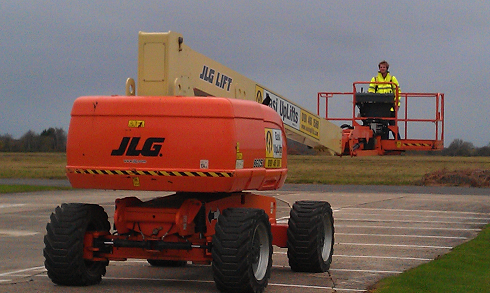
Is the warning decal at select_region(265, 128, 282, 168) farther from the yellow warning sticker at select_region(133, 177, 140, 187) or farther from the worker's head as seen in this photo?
the worker's head

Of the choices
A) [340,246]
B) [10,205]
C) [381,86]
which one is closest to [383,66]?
[381,86]

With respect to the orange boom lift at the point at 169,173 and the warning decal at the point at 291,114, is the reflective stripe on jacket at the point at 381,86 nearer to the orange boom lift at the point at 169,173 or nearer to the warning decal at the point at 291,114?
→ the warning decal at the point at 291,114

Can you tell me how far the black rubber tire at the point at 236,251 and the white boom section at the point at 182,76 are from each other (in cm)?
198

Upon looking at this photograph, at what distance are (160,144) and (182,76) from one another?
1.18m

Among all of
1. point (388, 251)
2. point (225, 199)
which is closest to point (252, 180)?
point (225, 199)

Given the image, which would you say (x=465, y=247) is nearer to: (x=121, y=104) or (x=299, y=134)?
(x=299, y=134)

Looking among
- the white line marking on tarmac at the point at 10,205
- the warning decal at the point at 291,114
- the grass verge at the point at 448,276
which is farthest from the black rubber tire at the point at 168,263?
the white line marking on tarmac at the point at 10,205

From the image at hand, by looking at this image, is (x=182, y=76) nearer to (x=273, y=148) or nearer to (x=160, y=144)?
(x=160, y=144)

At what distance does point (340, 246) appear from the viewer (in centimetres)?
1692

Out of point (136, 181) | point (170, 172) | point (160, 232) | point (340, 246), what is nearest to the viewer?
point (170, 172)

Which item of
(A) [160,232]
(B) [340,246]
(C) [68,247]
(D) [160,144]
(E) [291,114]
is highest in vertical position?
(E) [291,114]

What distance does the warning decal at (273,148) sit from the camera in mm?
11750

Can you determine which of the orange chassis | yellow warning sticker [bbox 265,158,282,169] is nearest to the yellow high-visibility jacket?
yellow warning sticker [bbox 265,158,282,169]

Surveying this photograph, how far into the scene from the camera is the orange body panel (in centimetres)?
1047
